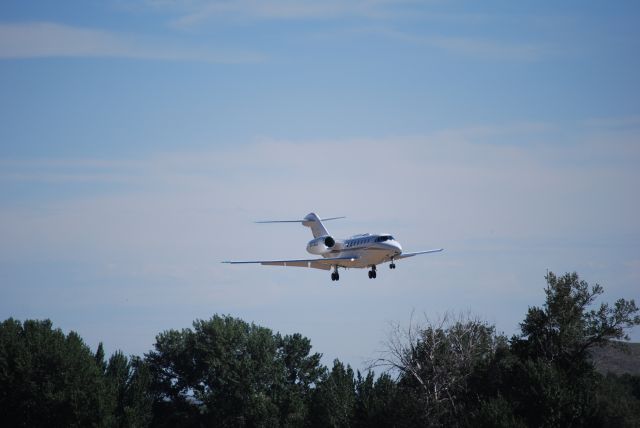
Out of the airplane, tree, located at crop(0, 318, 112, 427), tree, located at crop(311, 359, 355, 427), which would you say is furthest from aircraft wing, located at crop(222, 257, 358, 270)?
tree, located at crop(0, 318, 112, 427)

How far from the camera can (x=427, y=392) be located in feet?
282

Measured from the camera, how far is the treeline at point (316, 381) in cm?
7800

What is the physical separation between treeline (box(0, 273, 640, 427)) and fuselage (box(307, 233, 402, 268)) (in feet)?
41.8

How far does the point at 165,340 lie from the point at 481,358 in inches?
2185

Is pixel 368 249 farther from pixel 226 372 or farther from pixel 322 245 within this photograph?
pixel 226 372

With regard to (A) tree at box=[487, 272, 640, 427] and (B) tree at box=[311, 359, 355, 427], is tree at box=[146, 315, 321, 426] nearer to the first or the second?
(B) tree at box=[311, 359, 355, 427]

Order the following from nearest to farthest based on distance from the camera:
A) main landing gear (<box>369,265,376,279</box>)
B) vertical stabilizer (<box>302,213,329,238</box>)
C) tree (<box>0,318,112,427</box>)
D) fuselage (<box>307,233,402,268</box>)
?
fuselage (<box>307,233,402,268</box>)
main landing gear (<box>369,265,376,279</box>)
vertical stabilizer (<box>302,213,329,238</box>)
tree (<box>0,318,112,427</box>)

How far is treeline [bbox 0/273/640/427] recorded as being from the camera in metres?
78.0

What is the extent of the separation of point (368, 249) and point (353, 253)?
1967 mm

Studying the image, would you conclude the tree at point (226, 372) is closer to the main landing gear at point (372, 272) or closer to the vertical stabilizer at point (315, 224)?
the vertical stabilizer at point (315, 224)

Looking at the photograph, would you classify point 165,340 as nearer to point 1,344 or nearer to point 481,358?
point 1,344

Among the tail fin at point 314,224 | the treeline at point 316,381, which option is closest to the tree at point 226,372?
the treeline at point 316,381

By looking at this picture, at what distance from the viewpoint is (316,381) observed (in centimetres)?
13200

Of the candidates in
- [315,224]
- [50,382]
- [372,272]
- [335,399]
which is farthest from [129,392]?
[372,272]
